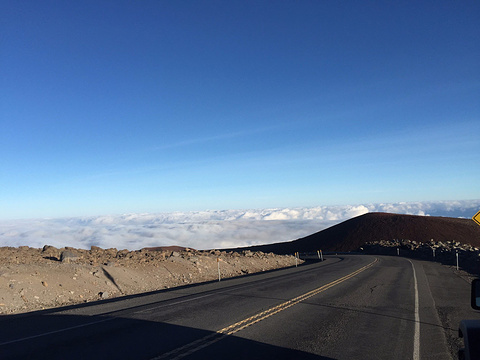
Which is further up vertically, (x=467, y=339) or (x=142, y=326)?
(x=467, y=339)

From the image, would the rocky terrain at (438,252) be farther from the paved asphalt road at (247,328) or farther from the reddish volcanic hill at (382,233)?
the paved asphalt road at (247,328)

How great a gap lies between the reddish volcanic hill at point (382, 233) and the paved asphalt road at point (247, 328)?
7502 cm

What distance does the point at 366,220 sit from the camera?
10919 centimetres

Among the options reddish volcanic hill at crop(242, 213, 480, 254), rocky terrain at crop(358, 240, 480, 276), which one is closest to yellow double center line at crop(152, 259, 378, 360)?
rocky terrain at crop(358, 240, 480, 276)

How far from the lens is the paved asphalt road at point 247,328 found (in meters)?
7.78

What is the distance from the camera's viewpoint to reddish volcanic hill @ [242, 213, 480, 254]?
298 ft

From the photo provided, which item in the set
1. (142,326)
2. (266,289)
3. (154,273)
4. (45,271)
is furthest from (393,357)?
(154,273)

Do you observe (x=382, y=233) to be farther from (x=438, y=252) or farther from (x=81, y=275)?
(x=81, y=275)

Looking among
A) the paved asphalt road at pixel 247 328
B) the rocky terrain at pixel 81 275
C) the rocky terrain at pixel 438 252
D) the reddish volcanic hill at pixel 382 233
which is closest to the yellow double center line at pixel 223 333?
the paved asphalt road at pixel 247 328

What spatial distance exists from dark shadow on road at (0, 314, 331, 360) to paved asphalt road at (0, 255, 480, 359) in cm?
2

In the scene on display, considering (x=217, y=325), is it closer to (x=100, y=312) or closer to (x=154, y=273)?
(x=100, y=312)

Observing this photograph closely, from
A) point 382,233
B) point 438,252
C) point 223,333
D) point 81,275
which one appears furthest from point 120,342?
point 382,233

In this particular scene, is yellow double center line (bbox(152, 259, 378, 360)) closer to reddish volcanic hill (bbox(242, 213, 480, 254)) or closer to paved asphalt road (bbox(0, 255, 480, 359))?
paved asphalt road (bbox(0, 255, 480, 359))

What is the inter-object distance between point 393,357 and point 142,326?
6.34m
